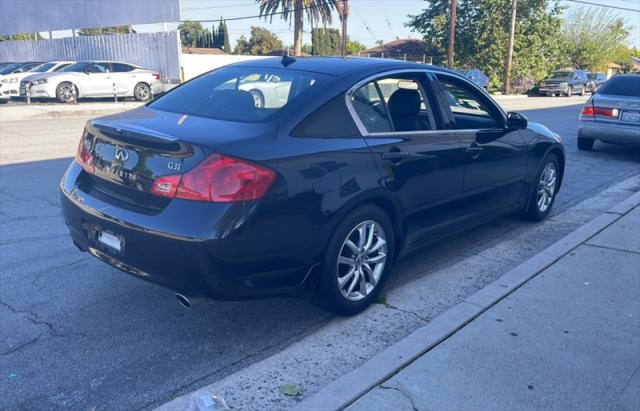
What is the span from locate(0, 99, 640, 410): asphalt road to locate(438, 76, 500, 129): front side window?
1168 millimetres

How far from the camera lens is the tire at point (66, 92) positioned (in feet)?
65.0

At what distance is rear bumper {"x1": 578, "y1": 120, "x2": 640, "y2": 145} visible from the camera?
10078 millimetres

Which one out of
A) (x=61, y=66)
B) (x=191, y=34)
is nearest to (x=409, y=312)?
(x=61, y=66)

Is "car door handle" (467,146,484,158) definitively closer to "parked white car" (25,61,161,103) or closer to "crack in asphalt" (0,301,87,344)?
"crack in asphalt" (0,301,87,344)

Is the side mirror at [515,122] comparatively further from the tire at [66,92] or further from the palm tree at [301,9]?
the palm tree at [301,9]

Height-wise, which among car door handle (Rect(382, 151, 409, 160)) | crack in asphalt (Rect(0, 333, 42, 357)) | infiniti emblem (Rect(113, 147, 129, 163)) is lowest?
crack in asphalt (Rect(0, 333, 42, 357))

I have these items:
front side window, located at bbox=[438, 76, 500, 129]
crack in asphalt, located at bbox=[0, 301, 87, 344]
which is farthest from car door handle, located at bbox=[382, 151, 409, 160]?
crack in asphalt, located at bbox=[0, 301, 87, 344]

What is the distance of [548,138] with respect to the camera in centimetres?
609

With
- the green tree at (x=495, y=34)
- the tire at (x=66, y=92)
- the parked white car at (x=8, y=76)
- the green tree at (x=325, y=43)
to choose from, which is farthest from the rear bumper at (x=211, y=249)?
the green tree at (x=325, y=43)

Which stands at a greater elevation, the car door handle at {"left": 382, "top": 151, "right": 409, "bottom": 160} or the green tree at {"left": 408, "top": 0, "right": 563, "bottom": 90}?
the green tree at {"left": 408, "top": 0, "right": 563, "bottom": 90}

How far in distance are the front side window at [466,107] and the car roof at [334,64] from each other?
0.84ft

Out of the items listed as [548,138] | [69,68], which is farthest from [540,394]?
[69,68]

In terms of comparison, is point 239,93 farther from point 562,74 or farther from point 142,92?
point 562,74

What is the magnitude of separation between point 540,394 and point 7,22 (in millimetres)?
36742
